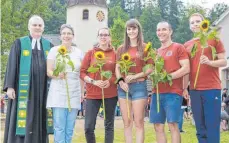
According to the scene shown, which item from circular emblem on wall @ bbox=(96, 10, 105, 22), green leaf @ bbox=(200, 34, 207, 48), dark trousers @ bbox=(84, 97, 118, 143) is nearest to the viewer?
green leaf @ bbox=(200, 34, 207, 48)

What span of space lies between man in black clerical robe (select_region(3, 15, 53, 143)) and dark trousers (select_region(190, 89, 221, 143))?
2.59 meters

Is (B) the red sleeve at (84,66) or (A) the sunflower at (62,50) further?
(B) the red sleeve at (84,66)

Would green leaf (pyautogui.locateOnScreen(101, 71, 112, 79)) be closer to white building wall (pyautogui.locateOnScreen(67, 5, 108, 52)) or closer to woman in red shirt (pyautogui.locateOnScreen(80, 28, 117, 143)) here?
woman in red shirt (pyautogui.locateOnScreen(80, 28, 117, 143))

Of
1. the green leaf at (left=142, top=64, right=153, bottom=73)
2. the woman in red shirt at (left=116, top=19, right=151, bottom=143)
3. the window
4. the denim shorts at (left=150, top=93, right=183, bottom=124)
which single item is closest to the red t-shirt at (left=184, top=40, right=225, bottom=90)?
the denim shorts at (left=150, top=93, right=183, bottom=124)

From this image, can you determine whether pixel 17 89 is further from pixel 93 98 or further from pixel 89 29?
pixel 89 29

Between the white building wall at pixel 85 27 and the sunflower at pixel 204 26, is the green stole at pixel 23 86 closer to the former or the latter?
the sunflower at pixel 204 26

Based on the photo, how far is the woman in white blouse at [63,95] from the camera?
22.2ft

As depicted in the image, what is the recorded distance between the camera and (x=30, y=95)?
7.03 metres

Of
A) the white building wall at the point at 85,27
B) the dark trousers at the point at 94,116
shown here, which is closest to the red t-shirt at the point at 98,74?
the dark trousers at the point at 94,116

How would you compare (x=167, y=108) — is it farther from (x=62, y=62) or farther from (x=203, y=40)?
(x=62, y=62)

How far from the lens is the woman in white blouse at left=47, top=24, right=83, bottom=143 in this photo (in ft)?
22.2

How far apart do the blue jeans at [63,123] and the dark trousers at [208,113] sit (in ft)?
6.74

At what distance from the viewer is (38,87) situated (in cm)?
707

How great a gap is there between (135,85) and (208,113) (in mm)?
1216
